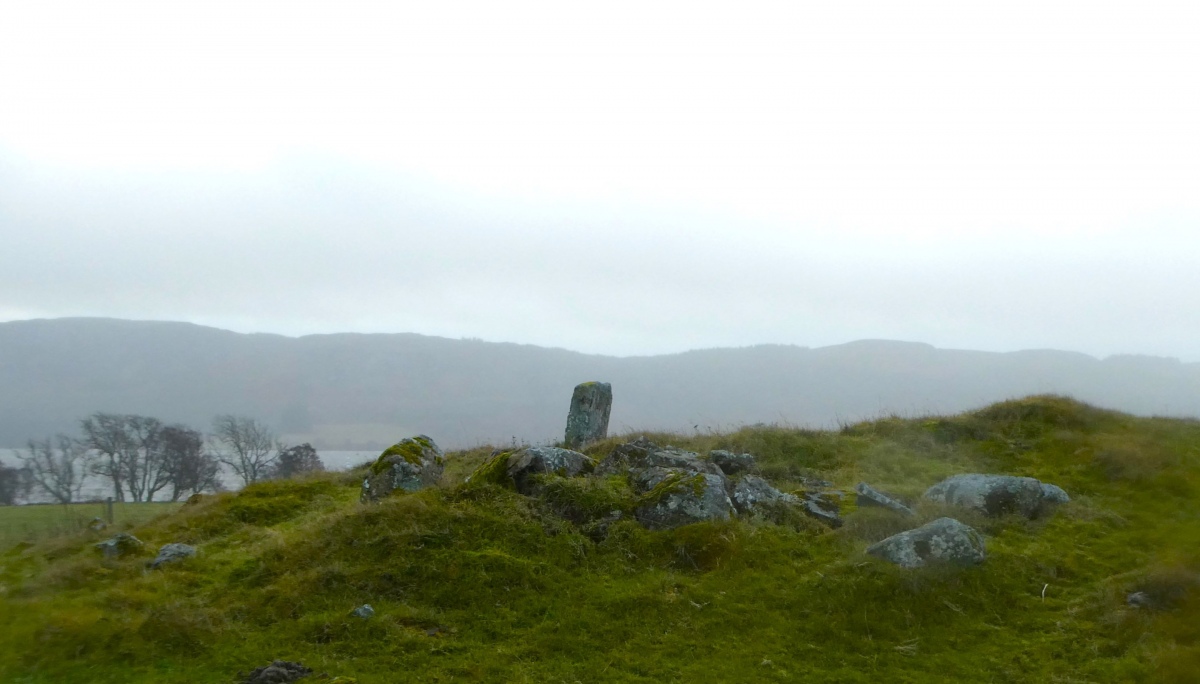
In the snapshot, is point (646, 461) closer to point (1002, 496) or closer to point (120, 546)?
point (1002, 496)

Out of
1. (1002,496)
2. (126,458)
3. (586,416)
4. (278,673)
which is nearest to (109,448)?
(126,458)

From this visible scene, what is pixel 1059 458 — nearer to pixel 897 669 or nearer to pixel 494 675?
pixel 897 669

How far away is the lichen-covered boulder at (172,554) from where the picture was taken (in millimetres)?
12453

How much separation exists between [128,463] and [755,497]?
44153 millimetres

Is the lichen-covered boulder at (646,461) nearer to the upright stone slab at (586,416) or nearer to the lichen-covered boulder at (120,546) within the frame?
the upright stone slab at (586,416)

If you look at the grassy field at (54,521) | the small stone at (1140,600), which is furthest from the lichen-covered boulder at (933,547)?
the grassy field at (54,521)

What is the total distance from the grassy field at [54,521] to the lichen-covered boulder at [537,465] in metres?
9.94

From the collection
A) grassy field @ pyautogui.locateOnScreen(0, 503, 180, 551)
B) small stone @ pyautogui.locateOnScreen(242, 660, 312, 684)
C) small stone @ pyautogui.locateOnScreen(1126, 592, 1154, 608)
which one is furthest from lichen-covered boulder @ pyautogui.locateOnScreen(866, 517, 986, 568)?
grassy field @ pyautogui.locateOnScreen(0, 503, 180, 551)

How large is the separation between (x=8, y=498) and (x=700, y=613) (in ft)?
164

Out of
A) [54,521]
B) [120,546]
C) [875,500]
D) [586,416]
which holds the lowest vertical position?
[54,521]

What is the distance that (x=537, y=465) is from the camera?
1380 cm

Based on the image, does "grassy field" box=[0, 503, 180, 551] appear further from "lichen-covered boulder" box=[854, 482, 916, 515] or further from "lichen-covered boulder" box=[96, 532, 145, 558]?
"lichen-covered boulder" box=[854, 482, 916, 515]

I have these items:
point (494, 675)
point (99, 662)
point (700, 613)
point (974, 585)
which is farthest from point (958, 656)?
point (99, 662)

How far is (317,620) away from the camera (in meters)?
9.46
